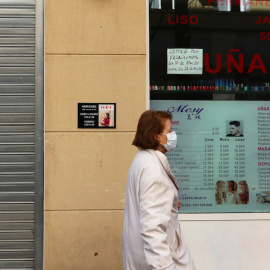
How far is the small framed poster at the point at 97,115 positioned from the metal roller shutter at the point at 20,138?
488 millimetres

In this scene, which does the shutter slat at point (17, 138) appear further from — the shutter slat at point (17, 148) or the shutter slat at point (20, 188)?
the shutter slat at point (20, 188)

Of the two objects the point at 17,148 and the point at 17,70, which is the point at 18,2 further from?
the point at 17,148

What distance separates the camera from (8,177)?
592 cm

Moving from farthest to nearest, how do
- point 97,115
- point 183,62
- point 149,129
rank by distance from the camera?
1. point 183,62
2. point 97,115
3. point 149,129

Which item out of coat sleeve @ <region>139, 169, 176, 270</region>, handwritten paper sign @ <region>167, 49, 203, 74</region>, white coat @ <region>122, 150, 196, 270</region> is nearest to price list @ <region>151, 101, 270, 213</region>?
handwritten paper sign @ <region>167, 49, 203, 74</region>

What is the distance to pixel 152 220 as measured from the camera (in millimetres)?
3334

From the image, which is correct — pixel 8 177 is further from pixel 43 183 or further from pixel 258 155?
pixel 258 155

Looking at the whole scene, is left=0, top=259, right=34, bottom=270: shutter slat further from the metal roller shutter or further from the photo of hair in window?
the photo of hair in window

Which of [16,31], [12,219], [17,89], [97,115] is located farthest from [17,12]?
[12,219]

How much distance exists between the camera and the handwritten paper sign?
6086 mm

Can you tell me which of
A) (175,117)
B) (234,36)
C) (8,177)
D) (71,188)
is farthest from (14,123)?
(234,36)

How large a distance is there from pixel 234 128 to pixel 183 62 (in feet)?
3.29

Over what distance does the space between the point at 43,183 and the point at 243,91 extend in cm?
260

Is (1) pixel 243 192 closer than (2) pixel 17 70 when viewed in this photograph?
No
